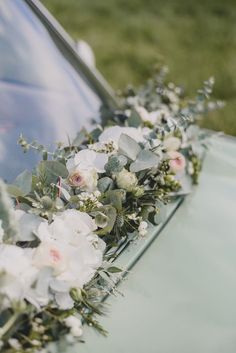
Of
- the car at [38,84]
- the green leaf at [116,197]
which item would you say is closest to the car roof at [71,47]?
the car at [38,84]

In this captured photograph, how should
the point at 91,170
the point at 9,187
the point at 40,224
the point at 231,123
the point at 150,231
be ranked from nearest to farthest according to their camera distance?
the point at 40,224 < the point at 9,187 < the point at 91,170 < the point at 150,231 < the point at 231,123

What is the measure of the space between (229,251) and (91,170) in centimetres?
42

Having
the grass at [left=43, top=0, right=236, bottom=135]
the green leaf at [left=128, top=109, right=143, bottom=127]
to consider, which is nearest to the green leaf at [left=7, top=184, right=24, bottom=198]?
the green leaf at [left=128, top=109, right=143, bottom=127]

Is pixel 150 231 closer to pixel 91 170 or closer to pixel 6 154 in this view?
pixel 91 170

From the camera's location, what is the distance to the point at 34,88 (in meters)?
2.05

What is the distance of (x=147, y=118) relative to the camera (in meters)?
2.14

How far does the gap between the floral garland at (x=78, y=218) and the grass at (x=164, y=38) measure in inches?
73.2

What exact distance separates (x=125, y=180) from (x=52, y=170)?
18 cm

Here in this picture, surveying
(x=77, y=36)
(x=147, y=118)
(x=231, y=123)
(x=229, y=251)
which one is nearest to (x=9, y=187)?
(x=229, y=251)

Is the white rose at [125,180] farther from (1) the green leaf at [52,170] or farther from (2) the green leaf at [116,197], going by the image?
(1) the green leaf at [52,170]

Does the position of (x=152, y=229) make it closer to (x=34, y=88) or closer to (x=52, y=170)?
(x=52, y=170)

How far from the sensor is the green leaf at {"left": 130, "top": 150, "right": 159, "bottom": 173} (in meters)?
1.64

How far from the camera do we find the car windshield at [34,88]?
6.25ft

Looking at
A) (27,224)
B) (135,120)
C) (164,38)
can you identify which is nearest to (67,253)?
(27,224)
